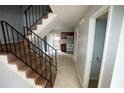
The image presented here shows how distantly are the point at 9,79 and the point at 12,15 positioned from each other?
108 inches

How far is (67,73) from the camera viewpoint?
14.2 feet

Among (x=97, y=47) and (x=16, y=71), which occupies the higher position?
(x=97, y=47)

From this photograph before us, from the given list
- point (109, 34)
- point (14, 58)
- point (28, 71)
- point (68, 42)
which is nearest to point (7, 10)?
point (14, 58)

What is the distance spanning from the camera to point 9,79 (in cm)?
276

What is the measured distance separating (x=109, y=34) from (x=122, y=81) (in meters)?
0.82

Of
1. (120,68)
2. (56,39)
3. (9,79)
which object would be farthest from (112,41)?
(56,39)

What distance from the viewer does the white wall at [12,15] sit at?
410cm

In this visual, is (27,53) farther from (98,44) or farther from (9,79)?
(98,44)

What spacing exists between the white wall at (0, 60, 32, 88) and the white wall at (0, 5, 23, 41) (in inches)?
75.7

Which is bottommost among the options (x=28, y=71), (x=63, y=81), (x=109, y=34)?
(x=63, y=81)

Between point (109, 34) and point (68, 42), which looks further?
Answer: point (68, 42)

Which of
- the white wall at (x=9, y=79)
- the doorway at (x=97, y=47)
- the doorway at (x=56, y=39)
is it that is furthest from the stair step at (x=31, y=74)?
the doorway at (x=56, y=39)

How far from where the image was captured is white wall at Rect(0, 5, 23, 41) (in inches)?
161

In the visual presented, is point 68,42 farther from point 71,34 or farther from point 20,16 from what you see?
point 20,16
